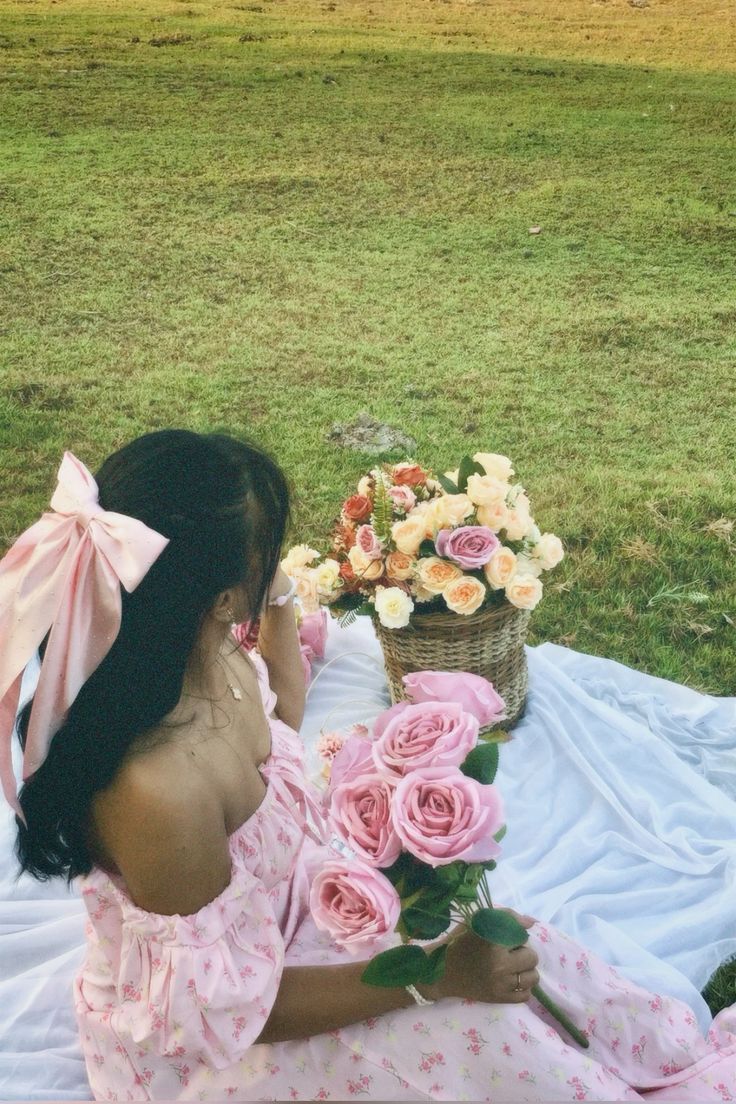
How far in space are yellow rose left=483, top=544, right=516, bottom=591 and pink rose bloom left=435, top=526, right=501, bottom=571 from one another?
0.02 meters

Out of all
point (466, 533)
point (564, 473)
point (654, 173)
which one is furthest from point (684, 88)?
point (466, 533)

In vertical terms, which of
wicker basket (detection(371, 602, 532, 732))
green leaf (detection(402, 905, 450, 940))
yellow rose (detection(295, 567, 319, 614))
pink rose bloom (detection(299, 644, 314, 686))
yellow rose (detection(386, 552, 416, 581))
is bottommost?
pink rose bloom (detection(299, 644, 314, 686))

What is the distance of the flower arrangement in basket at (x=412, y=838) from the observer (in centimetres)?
139

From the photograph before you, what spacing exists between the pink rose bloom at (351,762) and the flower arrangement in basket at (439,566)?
118cm

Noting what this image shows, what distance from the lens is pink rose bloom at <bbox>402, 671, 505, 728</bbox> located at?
1588 mm

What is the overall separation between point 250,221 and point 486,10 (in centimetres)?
913

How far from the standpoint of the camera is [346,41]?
47.2ft

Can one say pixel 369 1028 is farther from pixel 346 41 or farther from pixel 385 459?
pixel 346 41

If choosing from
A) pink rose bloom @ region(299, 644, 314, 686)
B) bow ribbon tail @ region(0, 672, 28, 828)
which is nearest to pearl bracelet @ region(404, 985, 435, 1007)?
bow ribbon tail @ region(0, 672, 28, 828)

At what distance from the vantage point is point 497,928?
1.48m

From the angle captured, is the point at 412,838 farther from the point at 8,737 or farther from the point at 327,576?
the point at 327,576

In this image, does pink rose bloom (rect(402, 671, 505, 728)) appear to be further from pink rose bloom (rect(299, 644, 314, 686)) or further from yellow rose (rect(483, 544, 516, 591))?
pink rose bloom (rect(299, 644, 314, 686))

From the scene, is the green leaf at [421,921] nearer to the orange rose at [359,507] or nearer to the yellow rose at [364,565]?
the yellow rose at [364,565]

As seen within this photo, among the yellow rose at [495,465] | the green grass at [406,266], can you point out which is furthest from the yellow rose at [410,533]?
the green grass at [406,266]
